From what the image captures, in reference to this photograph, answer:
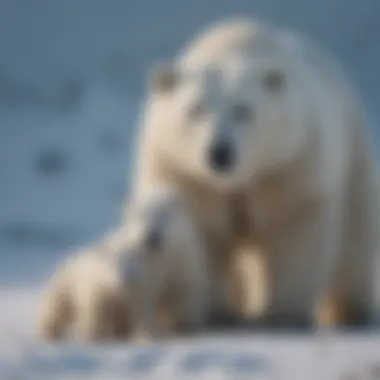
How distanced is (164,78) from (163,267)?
86cm

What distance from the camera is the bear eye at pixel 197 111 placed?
5.20m

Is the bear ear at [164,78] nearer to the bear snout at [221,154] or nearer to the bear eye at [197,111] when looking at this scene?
the bear eye at [197,111]

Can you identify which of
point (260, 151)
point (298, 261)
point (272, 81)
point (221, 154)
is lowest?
point (298, 261)

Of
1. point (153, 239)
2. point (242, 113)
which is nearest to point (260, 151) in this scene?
point (242, 113)

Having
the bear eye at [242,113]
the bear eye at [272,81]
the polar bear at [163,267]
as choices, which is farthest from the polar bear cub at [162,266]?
the bear eye at [272,81]

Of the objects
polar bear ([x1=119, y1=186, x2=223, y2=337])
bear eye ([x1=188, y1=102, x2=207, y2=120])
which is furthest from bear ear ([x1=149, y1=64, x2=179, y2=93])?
polar bear ([x1=119, y1=186, x2=223, y2=337])

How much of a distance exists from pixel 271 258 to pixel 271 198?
0.27 meters

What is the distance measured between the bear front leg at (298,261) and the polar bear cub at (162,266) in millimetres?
422

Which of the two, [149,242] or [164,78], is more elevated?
[164,78]

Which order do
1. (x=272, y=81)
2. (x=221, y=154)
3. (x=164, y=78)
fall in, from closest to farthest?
(x=221, y=154), (x=272, y=81), (x=164, y=78)

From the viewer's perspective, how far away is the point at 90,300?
490 cm

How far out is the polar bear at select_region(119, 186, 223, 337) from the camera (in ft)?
16.2

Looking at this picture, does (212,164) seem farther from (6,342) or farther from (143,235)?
(6,342)

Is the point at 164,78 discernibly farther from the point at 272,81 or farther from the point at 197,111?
the point at 272,81
